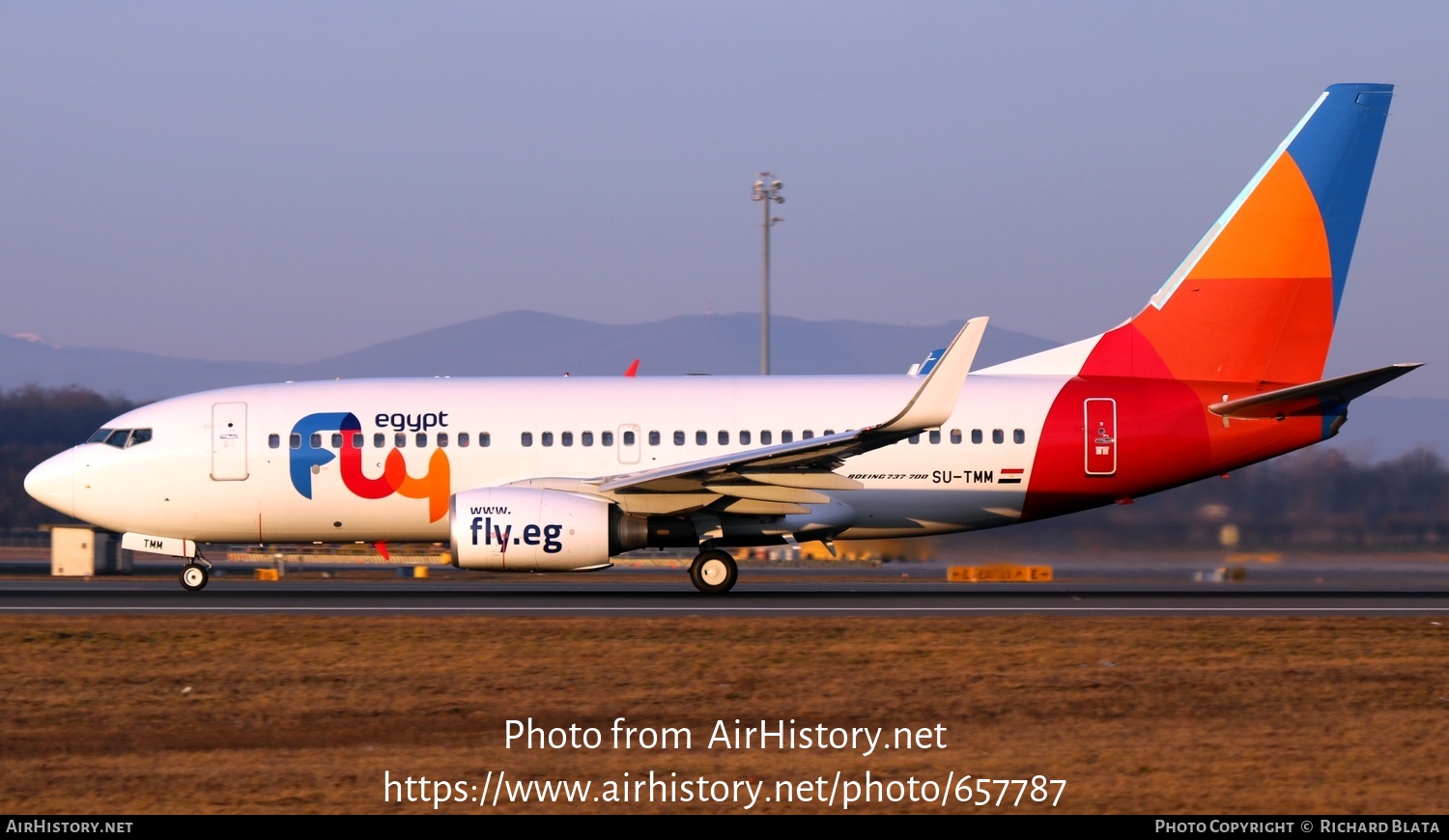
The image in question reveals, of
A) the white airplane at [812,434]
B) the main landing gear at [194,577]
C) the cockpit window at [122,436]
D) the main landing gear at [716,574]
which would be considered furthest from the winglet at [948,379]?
the cockpit window at [122,436]

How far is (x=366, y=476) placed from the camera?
2247 centimetres

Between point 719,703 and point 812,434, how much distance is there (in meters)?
10.2

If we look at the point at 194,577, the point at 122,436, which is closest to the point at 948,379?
the point at 194,577

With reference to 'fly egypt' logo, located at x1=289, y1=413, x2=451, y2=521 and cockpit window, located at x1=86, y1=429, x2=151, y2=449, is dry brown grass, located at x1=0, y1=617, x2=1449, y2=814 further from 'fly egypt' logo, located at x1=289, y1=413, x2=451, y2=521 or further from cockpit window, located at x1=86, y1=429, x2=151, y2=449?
cockpit window, located at x1=86, y1=429, x2=151, y2=449

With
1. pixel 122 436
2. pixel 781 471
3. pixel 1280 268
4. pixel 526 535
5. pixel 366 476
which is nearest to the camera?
pixel 526 535

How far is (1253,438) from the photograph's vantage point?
21.8 metres

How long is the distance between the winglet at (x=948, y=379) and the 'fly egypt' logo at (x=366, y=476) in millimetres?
7056

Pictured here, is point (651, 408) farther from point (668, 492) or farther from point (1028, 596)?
point (1028, 596)

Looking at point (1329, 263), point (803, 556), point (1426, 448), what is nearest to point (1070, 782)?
point (1329, 263)

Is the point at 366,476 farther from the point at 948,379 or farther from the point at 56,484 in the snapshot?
the point at 948,379

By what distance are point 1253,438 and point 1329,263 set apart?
316 cm

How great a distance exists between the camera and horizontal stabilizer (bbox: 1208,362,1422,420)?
20.6 metres

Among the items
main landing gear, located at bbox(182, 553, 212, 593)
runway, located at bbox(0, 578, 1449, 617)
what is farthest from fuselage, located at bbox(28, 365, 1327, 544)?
runway, located at bbox(0, 578, 1449, 617)

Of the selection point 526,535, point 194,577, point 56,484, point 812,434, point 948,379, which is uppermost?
point 948,379
